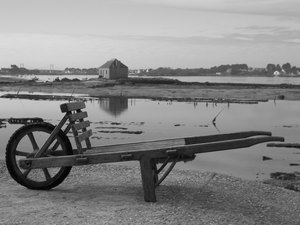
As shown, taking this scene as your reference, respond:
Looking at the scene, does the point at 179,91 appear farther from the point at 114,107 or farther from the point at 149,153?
the point at 149,153

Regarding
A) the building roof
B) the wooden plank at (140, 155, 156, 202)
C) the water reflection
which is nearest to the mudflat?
the water reflection

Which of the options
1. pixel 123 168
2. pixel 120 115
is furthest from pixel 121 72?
pixel 123 168

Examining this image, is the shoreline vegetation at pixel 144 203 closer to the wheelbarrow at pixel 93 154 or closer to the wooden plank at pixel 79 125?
the wheelbarrow at pixel 93 154

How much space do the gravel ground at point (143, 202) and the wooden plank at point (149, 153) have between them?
58 centimetres

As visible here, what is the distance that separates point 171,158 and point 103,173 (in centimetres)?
314

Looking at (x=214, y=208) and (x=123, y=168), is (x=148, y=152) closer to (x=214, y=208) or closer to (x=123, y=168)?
(x=214, y=208)

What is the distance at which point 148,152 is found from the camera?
24.7ft

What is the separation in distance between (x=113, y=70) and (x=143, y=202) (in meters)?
117

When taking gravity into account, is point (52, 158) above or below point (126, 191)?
above

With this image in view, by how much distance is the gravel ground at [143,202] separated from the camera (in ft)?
22.3

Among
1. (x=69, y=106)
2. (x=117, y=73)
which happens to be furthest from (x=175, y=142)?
(x=117, y=73)

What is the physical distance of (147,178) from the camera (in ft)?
24.9

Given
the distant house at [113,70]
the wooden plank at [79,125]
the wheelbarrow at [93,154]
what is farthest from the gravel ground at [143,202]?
the distant house at [113,70]

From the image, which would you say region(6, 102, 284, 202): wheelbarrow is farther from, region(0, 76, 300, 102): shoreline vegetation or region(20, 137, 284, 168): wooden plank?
region(0, 76, 300, 102): shoreline vegetation
